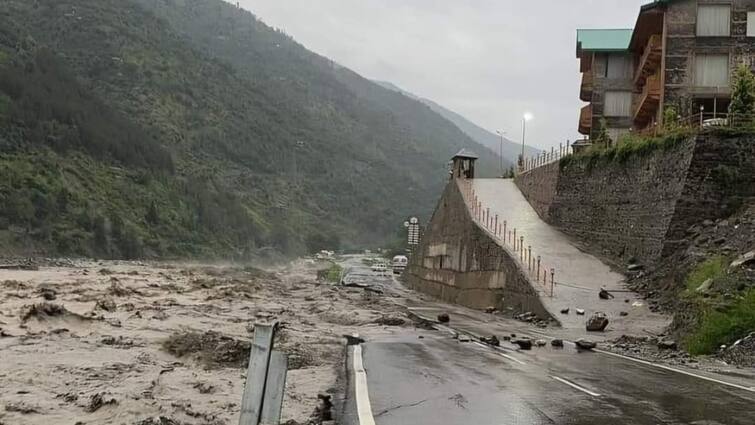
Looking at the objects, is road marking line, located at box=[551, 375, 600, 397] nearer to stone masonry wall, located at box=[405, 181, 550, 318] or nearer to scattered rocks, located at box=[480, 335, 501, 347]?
scattered rocks, located at box=[480, 335, 501, 347]

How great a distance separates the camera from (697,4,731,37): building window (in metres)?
38.8

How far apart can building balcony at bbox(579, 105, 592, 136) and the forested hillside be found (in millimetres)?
50466

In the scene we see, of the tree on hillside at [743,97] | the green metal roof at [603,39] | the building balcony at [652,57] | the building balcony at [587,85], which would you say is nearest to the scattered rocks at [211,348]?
the tree on hillside at [743,97]

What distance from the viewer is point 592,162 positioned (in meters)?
37.8

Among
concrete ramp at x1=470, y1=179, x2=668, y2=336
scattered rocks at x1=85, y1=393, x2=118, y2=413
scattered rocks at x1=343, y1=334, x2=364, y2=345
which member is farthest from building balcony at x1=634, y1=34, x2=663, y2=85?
scattered rocks at x1=85, y1=393, x2=118, y2=413

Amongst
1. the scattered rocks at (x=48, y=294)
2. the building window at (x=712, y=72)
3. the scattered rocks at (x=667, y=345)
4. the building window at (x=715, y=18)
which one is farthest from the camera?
A: the building window at (x=712, y=72)

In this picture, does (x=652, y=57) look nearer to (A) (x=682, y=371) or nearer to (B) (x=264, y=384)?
(A) (x=682, y=371)

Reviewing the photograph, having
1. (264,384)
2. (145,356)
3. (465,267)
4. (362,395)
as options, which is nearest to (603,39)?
(465,267)

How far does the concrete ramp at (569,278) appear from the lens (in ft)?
82.4

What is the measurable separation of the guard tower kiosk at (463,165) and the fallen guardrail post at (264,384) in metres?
48.6

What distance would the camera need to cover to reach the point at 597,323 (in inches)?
938

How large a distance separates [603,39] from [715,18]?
14.6m

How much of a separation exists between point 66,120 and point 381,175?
10035 cm

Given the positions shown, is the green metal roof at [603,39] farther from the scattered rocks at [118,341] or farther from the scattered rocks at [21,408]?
the scattered rocks at [21,408]
